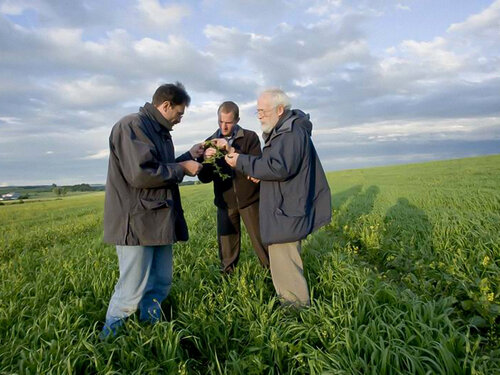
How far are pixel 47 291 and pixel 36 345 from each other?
1.47m

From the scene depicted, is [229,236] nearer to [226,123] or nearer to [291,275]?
[291,275]

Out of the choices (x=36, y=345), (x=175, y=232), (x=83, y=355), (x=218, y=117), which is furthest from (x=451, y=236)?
(x=36, y=345)

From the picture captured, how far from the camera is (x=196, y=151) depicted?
13.6 ft

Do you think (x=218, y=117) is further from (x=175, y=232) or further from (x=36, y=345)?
(x=36, y=345)

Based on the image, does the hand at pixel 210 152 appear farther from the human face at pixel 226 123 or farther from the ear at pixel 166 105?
the ear at pixel 166 105

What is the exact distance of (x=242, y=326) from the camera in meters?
3.30

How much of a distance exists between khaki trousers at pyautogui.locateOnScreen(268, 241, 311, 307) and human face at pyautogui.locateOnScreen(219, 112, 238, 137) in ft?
6.38

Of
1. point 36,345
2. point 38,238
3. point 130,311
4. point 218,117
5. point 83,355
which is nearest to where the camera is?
point 83,355

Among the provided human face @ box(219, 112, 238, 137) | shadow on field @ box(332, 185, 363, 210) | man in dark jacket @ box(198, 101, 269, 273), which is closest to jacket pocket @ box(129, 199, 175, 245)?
man in dark jacket @ box(198, 101, 269, 273)

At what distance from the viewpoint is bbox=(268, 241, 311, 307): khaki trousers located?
11.4ft

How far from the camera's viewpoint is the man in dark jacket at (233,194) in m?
4.50

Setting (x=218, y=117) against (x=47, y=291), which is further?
(x=218, y=117)

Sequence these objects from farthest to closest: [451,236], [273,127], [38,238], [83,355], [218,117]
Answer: [38,238] → [451,236] → [218,117] → [273,127] → [83,355]

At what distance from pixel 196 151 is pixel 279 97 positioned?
137 cm
